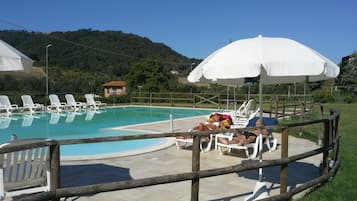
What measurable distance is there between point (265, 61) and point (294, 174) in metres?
2.65

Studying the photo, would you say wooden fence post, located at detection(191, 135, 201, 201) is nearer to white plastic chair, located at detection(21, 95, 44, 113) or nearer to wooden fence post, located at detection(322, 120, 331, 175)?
wooden fence post, located at detection(322, 120, 331, 175)

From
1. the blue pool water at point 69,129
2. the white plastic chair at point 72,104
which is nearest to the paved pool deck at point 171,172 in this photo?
the blue pool water at point 69,129

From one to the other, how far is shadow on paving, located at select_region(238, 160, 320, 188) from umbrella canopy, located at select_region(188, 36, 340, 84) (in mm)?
1868

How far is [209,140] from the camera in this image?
26.2 ft

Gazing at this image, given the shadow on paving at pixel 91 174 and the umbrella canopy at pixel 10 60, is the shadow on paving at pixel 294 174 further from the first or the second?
the umbrella canopy at pixel 10 60

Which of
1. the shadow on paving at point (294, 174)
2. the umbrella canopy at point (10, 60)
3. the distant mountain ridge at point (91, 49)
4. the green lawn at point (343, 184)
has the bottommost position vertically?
the shadow on paving at point (294, 174)

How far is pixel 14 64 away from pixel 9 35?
40.2 metres

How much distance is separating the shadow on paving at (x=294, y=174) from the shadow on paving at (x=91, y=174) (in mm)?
1982

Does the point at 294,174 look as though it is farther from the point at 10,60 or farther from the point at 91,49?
the point at 91,49

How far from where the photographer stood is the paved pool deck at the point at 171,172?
4.55 metres

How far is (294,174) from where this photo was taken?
586cm

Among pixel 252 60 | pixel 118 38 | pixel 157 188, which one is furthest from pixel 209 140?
pixel 118 38

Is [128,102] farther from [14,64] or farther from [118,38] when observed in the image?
[118,38]

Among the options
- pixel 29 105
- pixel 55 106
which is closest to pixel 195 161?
pixel 29 105
